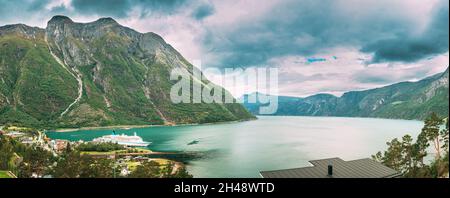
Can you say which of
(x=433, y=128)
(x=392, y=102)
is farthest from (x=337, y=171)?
(x=392, y=102)

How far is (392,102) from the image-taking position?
13788cm

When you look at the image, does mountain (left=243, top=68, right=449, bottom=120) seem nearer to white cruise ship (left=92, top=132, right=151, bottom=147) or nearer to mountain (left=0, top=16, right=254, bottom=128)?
mountain (left=0, top=16, right=254, bottom=128)

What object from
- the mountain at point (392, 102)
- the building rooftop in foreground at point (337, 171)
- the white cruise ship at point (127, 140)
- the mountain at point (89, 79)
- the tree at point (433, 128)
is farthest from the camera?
the mountain at point (392, 102)

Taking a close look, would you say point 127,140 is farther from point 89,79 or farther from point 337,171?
point 89,79

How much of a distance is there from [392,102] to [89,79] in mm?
126418

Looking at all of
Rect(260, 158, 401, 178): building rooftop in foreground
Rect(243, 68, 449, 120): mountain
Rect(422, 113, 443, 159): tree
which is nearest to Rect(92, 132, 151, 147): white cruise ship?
Rect(422, 113, 443, 159): tree

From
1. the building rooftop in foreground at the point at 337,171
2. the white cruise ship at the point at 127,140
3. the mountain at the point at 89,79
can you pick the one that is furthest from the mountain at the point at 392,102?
the building rooftop in foreground at the point at 337,171

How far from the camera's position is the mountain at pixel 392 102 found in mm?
102562

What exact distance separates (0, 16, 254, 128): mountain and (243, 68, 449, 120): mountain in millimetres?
58234

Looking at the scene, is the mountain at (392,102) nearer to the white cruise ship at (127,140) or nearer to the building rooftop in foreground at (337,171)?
the white cruise ship at (127,140)

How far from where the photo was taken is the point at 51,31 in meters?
96.0

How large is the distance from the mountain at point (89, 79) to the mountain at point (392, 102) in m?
58.2
